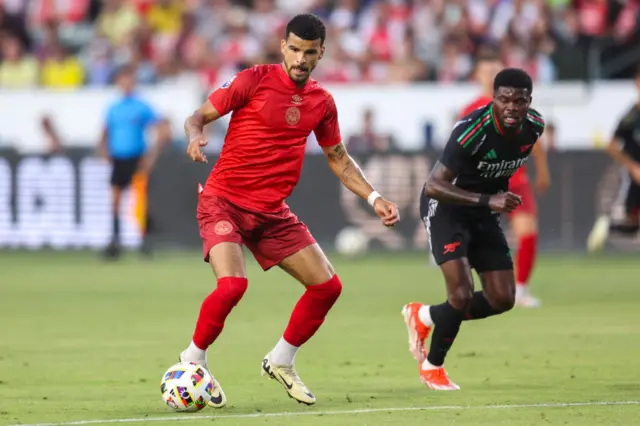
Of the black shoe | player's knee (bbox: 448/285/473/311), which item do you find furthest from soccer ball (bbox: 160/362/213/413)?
the black shoe

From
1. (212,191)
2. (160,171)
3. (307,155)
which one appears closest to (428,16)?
(307,155)

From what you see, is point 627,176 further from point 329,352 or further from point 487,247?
point 487,247

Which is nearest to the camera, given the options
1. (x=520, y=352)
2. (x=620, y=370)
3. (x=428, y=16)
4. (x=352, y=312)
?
(x=620, y=370)

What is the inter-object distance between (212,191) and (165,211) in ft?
45.0

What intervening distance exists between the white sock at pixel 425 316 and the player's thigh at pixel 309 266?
4.62ft

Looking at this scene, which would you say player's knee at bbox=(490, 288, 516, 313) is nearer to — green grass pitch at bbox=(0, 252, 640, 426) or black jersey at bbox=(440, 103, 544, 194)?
green grass pitch at bbox=(0, 252, 640, 426)

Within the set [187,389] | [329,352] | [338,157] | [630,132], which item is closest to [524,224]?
[630,132]

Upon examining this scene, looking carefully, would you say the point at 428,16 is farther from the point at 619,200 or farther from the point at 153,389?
the point at 153,389

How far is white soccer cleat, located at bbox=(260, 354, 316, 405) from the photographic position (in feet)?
26.3

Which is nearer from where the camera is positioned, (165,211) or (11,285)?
(11,285)

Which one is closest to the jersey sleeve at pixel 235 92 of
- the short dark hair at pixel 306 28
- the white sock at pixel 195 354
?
the short dark hair at pixel 306 28

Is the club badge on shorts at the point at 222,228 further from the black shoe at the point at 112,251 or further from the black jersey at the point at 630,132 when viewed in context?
the black shoe at the point at 112,251

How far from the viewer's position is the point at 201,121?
7945 mm

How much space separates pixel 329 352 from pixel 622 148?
8068 mm
